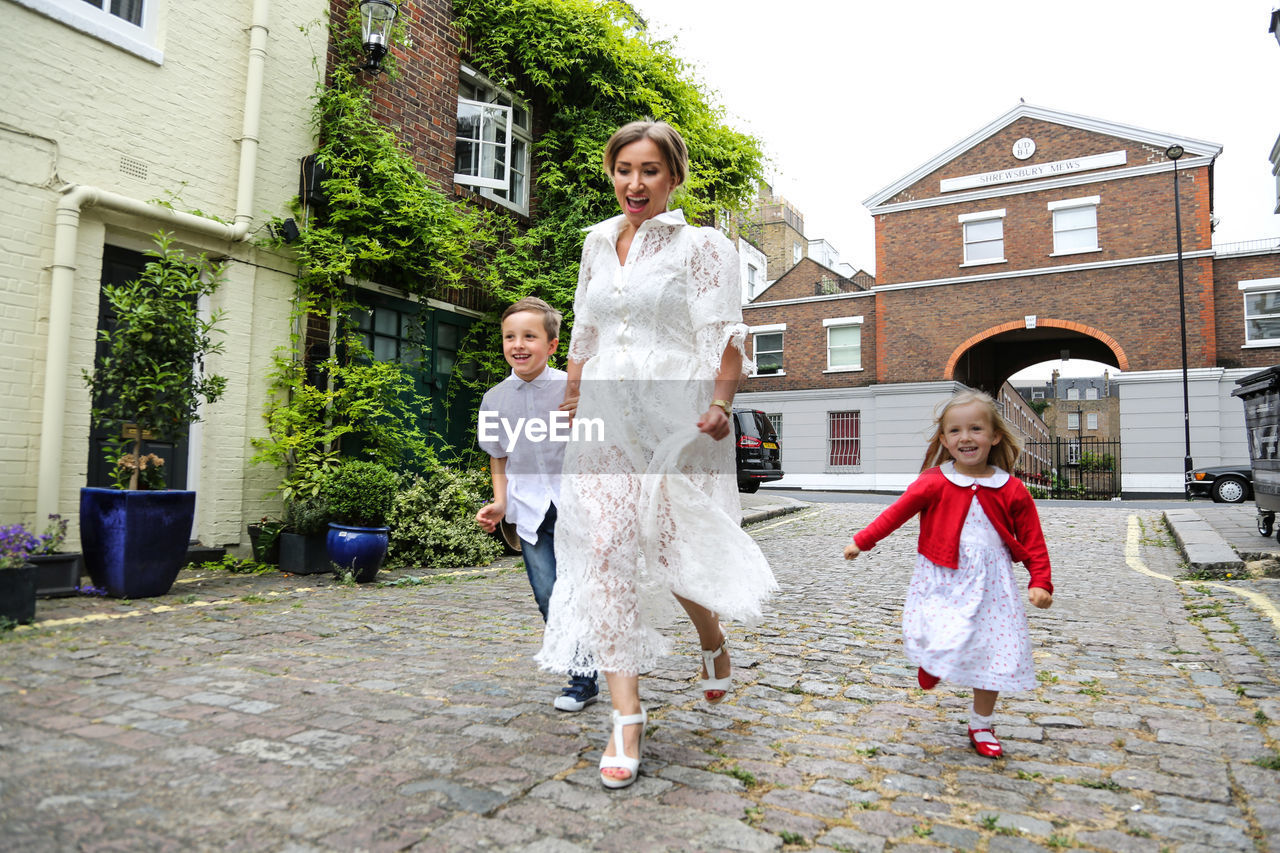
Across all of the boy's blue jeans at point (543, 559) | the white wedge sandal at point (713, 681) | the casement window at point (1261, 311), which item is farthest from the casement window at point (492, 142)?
the casement window at point (1261, 311)

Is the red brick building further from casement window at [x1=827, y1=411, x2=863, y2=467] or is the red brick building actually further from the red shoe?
the red shoe

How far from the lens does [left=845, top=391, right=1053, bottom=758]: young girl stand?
264cm

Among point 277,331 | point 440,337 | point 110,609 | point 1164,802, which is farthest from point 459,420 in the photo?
point 1164,802

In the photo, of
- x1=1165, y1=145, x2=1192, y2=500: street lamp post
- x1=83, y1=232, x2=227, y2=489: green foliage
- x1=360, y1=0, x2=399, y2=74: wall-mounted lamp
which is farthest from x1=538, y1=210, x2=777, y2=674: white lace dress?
x1=1165, y1=145, x2=1192, y2=500: street lamp post

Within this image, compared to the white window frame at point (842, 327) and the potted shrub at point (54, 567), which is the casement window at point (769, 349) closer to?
the white window frame at point (842, 327)

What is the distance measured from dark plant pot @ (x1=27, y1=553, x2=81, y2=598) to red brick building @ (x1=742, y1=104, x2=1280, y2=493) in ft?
75.3

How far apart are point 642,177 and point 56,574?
4.67 metres

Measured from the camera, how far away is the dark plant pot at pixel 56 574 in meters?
4.91

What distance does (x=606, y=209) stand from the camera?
1007cm

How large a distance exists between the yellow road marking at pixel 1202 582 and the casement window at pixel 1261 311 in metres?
14.3

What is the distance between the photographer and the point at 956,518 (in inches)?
109

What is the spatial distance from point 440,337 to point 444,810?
7.29 meters

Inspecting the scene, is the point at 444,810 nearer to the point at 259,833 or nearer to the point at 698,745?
the point at 259,833

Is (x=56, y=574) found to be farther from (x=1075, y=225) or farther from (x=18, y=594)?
(x=1075, y=225)
